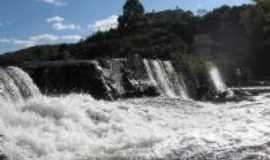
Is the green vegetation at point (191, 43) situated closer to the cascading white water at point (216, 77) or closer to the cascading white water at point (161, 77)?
the cascading white water at point (216, 77)

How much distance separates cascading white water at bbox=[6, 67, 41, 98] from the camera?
14008mm

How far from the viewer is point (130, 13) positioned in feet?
219


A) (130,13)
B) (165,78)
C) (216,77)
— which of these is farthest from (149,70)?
(130,13)

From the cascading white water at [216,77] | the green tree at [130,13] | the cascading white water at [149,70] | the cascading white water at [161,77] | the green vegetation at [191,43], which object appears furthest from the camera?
the green tree at [130,13]

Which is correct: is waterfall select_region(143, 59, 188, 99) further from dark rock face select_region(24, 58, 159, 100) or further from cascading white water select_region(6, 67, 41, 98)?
cascading white water select_region(6, 67, 41, 98)

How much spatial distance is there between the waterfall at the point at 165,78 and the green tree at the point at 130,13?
1655 inches

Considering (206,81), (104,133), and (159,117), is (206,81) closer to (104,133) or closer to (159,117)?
(159,117)

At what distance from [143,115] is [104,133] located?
110 inches

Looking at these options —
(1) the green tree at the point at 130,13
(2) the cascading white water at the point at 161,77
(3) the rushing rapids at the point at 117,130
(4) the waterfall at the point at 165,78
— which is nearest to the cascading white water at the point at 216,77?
(4) the waterfall at the point at 165,78

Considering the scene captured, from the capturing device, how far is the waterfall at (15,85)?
13063 millimetres

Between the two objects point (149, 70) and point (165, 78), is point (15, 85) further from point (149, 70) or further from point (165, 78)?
point (165, 78)

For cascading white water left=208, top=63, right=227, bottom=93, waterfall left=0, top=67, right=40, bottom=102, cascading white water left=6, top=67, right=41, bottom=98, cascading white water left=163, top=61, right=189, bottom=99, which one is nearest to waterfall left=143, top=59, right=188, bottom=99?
cascading white water left=163, top=61, right=189, bottom=99

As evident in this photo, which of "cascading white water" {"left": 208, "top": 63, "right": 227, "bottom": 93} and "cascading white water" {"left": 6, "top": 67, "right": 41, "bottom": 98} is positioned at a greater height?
"cascading white water" {"left": 6, "top": 67, "right": 41, "bottom": 98}

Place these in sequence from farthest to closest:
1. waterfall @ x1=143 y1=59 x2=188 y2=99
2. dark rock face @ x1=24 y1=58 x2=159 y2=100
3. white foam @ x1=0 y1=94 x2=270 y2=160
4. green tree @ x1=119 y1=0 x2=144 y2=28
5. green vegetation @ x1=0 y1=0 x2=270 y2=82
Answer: green tree @ x1=119 y1=0 x2=144 y2=28
green vegetation @ x1=0 y1=0 x2=270 y2=82
waterfall @ x1=143 y1=59 x2=188 y2=99
dark rock face @ x1=24 y1=58 x2=159 y2=100
white foam @ x1=0 y1=94 x2=270 y2=160
